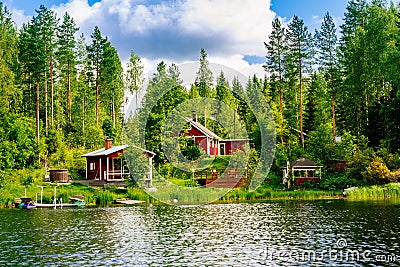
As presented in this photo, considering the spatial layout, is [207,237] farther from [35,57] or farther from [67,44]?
[67,44]

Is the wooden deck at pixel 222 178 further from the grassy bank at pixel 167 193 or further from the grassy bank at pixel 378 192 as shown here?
the grassy bank at pixel 378 192

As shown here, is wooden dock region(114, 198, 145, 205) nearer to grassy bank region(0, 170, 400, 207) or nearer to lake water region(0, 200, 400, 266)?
grassy bank region(0, 170, 400, 207)

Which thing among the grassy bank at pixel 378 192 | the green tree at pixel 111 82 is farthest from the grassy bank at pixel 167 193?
the green tree at pixel 111 82

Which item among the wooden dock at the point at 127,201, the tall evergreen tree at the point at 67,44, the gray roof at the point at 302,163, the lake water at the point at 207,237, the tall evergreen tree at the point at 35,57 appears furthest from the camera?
the tall evergreen tree at the point at 67,44

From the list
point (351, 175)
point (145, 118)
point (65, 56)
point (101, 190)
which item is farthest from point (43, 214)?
point (65, 56)

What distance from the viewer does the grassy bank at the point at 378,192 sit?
40281 mm

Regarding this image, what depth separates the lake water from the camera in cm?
1684

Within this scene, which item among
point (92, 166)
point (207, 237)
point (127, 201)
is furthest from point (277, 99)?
point (207, 237)

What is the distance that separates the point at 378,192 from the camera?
4053 cm

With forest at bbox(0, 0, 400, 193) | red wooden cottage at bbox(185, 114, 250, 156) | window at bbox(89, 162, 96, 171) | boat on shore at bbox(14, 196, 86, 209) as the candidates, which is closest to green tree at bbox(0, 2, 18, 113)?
forest at bbox(0, 0, 400, 193)

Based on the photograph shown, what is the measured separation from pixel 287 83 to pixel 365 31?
977 centimetres

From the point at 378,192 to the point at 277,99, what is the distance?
28.6 metres

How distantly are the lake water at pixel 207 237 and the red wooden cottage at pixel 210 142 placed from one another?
2567cm

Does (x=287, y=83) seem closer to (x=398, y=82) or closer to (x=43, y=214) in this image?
(x=398, y=82)
